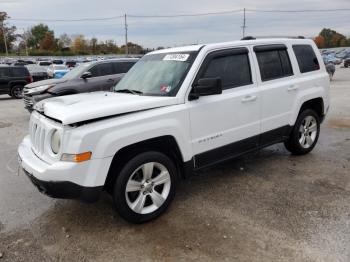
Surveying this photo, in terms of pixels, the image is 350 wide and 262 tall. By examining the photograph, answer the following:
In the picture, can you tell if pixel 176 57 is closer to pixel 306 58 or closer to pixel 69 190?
pixel 69 190

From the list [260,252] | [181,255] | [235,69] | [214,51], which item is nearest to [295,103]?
[235,69]

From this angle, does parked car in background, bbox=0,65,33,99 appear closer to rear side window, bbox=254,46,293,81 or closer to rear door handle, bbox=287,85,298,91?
rear side window, bbox=254,46,293,81

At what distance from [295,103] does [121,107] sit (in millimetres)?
3018

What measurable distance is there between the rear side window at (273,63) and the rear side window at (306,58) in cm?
29

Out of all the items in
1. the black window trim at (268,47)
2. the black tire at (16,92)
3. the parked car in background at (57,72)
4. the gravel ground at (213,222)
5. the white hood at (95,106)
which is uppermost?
the black window trim at (268,47)

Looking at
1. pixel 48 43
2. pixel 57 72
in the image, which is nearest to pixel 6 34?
pixel 48 43

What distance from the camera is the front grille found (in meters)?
3.64

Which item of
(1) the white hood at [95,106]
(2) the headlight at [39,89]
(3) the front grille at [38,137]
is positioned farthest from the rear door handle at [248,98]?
(2) the headlight at [39,89]

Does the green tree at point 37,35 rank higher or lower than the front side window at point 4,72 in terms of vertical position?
higher

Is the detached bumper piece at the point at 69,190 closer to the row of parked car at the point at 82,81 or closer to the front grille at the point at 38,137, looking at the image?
the front grille at the point at 38,137

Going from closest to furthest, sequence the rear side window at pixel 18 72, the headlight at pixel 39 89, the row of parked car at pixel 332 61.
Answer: the headlight at pixel 39 89
the rear side window at pixel 18 72
the row of parked car at pixel 332 61

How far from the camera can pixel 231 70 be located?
4.49m

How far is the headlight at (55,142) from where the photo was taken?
11.1 ft

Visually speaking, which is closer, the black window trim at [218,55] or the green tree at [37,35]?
the black window trim at [218,55]
